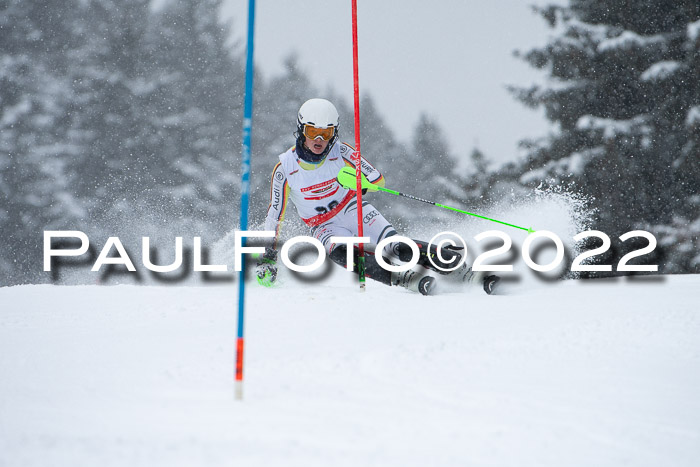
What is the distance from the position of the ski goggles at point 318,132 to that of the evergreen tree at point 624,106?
8012 millimetres

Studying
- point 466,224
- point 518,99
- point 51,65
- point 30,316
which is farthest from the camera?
point 51,65

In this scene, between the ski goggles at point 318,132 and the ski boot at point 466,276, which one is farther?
the ski goggles at point 318,132

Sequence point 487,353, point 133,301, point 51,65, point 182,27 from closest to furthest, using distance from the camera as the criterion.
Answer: point 487,353
point 133,301
point 51,65
point 182,27

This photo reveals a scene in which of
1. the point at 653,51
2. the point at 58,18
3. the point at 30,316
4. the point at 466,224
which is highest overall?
the point at 58,18

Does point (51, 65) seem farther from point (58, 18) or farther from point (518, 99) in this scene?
point (518, 99)

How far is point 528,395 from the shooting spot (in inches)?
102

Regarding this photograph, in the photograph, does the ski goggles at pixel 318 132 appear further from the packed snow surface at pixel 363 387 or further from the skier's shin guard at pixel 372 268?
the packed snow surface at pixel 363 387

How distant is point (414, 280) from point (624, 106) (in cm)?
1015

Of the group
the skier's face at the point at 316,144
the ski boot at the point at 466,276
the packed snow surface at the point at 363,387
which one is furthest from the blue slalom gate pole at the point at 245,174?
the ski boot at the point at 466,276

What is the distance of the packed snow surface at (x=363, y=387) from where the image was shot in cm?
210

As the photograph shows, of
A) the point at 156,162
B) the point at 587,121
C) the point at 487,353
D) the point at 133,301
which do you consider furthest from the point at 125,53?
the point at 487,353

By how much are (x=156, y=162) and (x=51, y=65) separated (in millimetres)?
4547

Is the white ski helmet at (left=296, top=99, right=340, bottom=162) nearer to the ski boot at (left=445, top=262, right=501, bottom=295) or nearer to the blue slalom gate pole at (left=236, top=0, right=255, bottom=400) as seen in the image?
the ski boot at (left=445, top=262, right=501, bottom=295)

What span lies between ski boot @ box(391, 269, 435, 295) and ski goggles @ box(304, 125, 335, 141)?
59.0 inches
